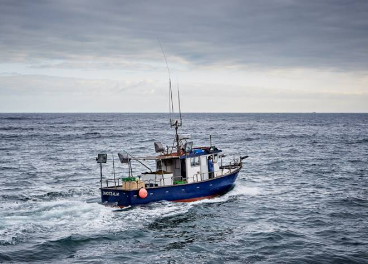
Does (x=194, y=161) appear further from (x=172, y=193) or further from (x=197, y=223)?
(x=197, y=223)

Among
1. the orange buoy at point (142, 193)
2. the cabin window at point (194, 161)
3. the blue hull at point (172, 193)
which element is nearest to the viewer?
the orange buoy at point (142, 193)

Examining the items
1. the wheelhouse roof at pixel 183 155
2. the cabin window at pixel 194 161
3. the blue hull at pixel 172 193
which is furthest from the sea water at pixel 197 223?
the wheelhouse roof at pixel 183 155

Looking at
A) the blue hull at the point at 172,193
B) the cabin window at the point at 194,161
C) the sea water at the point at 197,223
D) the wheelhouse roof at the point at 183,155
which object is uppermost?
the wheelhouse roof at the point at 183,155

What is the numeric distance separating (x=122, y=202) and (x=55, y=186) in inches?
431

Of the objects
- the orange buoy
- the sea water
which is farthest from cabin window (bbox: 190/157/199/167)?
the orange buoy

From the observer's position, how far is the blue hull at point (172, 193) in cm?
2539

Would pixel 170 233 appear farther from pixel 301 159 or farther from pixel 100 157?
pixel 301 159

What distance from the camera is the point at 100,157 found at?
84.3ft

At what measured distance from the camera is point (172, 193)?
87.1 ft

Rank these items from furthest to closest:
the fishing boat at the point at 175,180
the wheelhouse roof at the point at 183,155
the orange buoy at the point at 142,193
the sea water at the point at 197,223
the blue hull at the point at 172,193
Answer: the wheelhouse roof at the point at 183,155 < the fishing boat at the point at 175,180 < the blue hull at the point at 172,193 < the orange buoy at the point at 142,193 < the sea water at the point at 197,223

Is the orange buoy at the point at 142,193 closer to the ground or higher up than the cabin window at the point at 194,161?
closer to the ground

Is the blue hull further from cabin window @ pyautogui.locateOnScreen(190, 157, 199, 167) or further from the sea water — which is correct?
cabin window @ pyautogui.locateOnScreen(190, 157, 199, 167)

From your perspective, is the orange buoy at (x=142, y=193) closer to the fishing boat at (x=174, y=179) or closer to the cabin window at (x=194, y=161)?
the fishing boat at (x=174, y=179)

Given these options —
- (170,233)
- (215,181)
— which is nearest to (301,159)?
(215,181)
